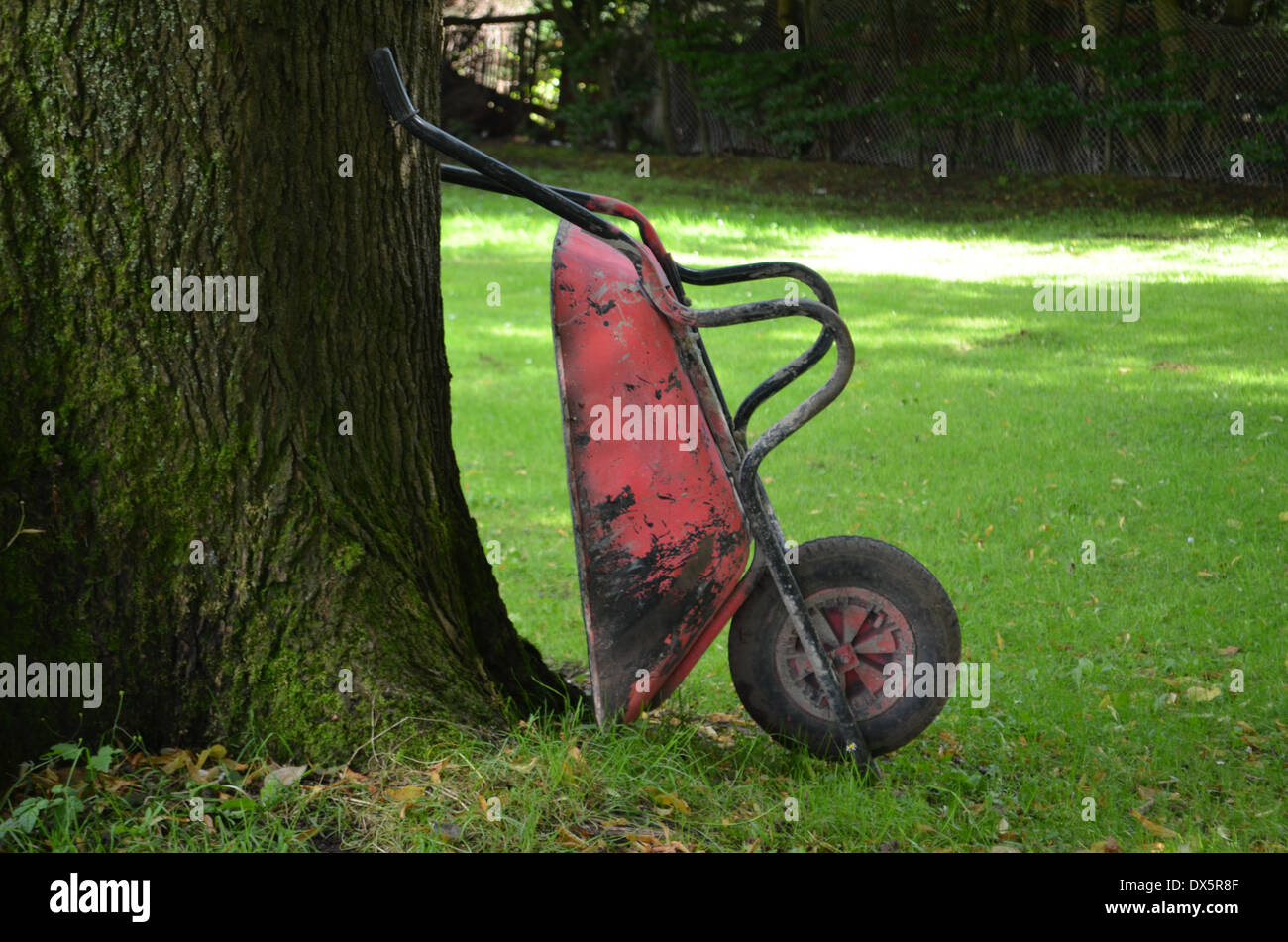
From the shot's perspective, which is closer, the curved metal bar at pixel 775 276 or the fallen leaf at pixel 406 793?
the fallen leaf at pixel 406 793

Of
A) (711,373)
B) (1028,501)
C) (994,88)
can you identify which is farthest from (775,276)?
(994,88)

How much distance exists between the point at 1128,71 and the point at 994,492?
12499mm

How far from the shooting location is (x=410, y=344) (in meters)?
3.43

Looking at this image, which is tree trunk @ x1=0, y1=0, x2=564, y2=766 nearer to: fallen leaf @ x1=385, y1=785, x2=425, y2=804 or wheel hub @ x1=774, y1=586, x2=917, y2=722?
fallen leaf @ x1=385, y1=785, x2=425, y2=804

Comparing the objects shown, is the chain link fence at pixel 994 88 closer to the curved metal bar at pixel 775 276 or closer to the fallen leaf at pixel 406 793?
the curved metal bar at pixel 775 276

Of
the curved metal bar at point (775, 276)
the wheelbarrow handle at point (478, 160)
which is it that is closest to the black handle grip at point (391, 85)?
the wheelbarrow handle at point (478, 160)

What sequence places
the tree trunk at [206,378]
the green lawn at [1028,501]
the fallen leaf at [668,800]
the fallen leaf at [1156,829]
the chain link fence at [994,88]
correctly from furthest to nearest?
the chain link fence at [994,88] < the green lawn at [1028,501] < the fallen leaf at [1156,829] < the fallen leaf at [668,800] < the tree trunk at [206,378]

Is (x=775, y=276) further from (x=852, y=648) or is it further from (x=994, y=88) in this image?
(x=994, y=88)

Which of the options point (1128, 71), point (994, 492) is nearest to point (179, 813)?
point (994, 492)

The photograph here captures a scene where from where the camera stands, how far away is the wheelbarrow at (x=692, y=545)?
131 inches

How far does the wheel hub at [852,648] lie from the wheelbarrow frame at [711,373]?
45 millimetres

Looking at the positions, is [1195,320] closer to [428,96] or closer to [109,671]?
[428,96]

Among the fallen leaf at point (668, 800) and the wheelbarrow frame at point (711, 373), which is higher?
the wheelbarrow frame at point (711, 373)

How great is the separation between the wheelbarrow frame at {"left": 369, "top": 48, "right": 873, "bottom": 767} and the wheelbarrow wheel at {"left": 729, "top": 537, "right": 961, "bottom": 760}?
51 mm
